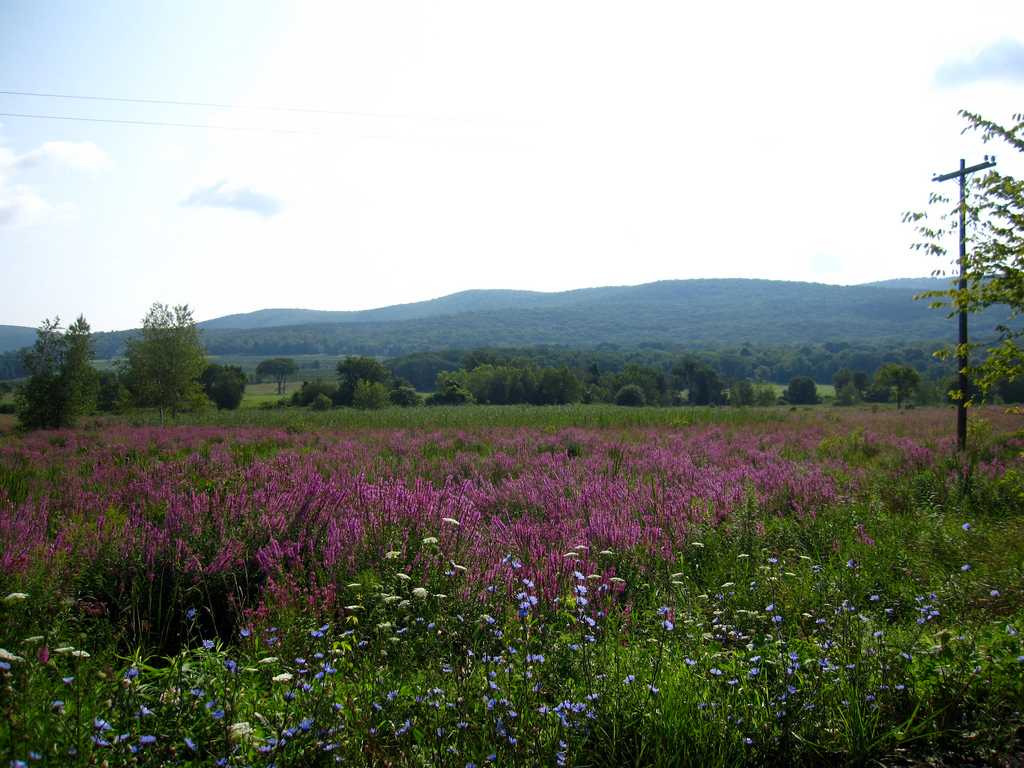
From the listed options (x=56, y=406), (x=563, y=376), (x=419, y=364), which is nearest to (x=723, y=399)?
(x=563, y=376)

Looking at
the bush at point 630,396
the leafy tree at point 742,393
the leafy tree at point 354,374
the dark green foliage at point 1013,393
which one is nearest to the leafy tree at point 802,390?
the leafy tree at point 742,393

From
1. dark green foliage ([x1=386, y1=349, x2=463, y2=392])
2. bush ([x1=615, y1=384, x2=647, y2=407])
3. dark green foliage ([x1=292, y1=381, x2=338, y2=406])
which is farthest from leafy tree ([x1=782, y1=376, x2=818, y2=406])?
dark green foliage ([x1=386, y1=349, x2=463, y2=392])

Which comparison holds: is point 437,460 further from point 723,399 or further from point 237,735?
point 723,399

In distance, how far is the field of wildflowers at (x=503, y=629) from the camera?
2.52m

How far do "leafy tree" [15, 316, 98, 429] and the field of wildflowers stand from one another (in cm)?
2796

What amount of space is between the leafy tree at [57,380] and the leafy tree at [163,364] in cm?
834

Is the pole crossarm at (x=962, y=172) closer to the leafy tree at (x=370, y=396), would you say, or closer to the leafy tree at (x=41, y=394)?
the leafy tree at (x=41, y=394)

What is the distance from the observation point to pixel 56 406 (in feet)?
100

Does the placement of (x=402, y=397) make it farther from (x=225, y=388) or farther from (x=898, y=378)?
(x=898, y=378)

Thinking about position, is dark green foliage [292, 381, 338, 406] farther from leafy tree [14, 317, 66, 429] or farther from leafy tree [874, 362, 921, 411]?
leafy tree [874, 362, 921, 411]

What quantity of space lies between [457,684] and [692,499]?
16.7 feet

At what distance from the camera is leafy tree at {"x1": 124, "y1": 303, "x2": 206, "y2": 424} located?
138ft

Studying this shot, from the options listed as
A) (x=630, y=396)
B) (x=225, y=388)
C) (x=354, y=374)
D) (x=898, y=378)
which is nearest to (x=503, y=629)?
(x=898, y=378)

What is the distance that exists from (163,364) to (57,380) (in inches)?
447
